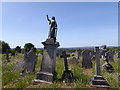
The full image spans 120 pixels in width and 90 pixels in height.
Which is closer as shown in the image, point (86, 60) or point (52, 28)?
point (52, 28)

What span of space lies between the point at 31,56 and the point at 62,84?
383cm

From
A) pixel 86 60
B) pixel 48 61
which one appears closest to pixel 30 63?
pixel 48 61

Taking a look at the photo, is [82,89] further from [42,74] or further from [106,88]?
[42,74]

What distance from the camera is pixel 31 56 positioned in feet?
35.0

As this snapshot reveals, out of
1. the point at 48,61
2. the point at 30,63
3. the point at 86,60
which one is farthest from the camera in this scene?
the point at 86,60

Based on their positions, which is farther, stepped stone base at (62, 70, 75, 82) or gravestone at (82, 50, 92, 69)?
gravestone at (82, 50, 92, 69)

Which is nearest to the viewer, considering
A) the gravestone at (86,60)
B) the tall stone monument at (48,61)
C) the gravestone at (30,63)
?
the tall stone monument at (48,61)

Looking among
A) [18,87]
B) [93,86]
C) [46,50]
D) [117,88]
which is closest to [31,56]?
[46,50]

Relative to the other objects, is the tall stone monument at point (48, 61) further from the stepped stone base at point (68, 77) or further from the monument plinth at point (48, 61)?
the stepped stone base at point (68, 77)

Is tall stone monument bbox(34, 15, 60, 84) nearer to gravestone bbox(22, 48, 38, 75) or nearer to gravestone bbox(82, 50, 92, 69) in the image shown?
gravestone bbox(22, 48, 38, 75)

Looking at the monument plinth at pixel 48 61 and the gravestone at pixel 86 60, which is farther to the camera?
the gravestone at pixel 86 60

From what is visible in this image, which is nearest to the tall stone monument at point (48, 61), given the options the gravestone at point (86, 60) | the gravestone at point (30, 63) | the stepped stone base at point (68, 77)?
the stepped stone base at point (68, 77)

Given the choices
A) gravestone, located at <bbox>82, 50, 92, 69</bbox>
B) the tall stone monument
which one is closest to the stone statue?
the tall stone monument

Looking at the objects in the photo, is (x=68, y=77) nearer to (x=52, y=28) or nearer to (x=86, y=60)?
(x=52, y=28)
